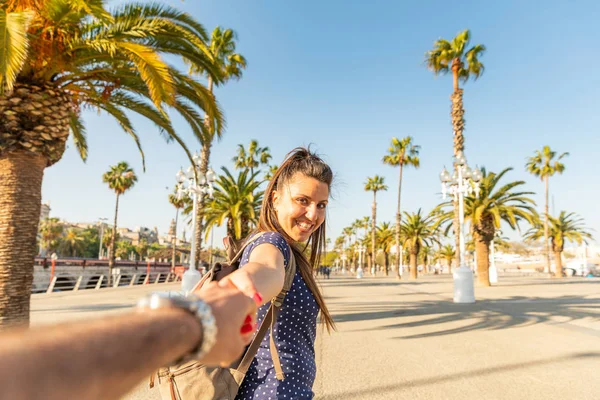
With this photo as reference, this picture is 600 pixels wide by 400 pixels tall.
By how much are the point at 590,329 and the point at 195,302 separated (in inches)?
388

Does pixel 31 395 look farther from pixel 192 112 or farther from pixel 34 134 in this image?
pixel 192 112

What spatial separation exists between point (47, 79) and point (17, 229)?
251 cm

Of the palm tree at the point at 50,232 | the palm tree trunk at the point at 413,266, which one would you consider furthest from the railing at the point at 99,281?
the palm tree at the point at 50,232

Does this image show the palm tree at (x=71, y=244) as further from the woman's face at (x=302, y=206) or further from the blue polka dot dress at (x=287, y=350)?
the blue polka dot dress at (x=287, y=350)

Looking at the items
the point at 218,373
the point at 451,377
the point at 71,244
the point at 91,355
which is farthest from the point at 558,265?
the point at 71,244

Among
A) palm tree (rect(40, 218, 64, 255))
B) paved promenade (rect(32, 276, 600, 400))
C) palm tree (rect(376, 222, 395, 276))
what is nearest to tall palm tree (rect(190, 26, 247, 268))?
paved promenade (rect(32, 276, 600, 400))

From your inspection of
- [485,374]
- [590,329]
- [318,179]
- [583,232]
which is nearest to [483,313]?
[590,329]

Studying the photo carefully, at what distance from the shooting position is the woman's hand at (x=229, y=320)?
27.4 inches

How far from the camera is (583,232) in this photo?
133 ft

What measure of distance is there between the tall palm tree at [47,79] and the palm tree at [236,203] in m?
12.9

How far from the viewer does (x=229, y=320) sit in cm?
71

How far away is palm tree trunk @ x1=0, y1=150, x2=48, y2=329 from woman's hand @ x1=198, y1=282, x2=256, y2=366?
20.7 feet

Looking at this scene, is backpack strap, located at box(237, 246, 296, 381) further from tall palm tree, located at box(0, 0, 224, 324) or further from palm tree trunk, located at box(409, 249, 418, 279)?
palm tree trunk, located at box(409, 249, 418, 279)

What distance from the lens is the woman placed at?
1.30 m
